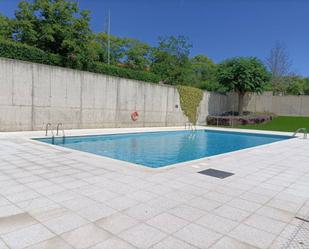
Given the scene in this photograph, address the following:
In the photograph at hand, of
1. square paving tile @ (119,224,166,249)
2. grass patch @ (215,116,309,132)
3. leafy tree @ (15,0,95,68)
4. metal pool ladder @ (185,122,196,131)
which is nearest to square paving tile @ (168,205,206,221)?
square paving tile @ (119,224,166,249)

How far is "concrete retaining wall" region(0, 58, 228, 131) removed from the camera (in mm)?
9758

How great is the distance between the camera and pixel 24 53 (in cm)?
1087

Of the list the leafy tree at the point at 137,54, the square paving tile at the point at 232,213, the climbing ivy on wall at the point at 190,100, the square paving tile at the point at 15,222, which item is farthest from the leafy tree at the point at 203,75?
the square paving tile at the point at 15,222

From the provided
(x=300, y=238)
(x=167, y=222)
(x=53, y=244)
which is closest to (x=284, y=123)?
(x=300, y=238)

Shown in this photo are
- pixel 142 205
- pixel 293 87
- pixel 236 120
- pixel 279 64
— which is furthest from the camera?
pixel 293 87

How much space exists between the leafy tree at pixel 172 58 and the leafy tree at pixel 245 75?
5969mm

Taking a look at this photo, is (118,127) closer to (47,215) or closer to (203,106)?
(203,106)

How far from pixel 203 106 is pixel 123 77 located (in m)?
8.07

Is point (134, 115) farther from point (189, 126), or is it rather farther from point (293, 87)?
point (293, 87)

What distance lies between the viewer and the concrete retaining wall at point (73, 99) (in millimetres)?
9758

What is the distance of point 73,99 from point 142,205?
9.85 m

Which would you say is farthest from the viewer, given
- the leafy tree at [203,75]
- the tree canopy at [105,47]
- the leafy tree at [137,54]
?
→ the leafy tree at [203,75]

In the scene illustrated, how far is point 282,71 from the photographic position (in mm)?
29828

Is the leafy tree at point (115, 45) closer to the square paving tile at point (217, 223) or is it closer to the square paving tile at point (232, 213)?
the square paving tile at point (232, 213)
